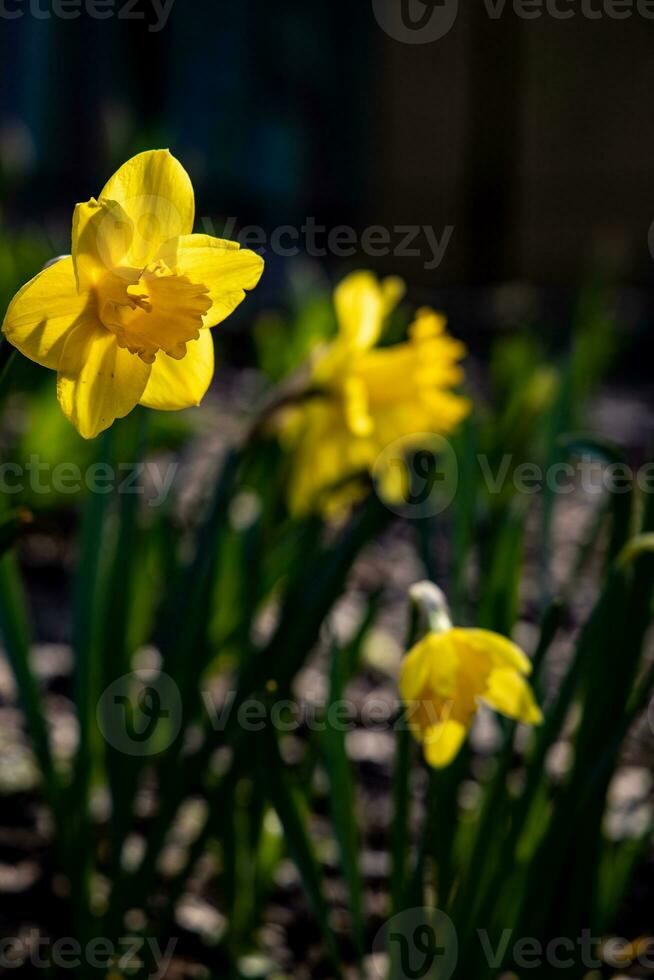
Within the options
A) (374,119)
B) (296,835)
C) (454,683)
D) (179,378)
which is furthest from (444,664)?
(374,119)

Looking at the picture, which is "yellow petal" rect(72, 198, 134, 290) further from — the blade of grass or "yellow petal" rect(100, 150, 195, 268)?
the blade of grass

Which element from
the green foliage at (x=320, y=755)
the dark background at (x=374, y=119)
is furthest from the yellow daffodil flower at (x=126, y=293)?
the dark background at (x=374, y=119)

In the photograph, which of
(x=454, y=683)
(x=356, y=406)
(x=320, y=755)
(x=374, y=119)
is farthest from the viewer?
(x=374, y=119)

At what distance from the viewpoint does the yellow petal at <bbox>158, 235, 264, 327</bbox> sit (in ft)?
2.35

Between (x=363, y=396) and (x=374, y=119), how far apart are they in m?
5.91

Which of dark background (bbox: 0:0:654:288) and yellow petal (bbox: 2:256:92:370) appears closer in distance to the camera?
yellow petal (bbox: 2:256:92:370)

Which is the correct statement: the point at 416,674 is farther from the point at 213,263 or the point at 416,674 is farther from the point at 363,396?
the point at 363,396

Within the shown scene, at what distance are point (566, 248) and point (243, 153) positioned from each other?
6.98 feet

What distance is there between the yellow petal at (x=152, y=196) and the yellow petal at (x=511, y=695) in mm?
424

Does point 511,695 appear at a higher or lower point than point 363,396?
lower

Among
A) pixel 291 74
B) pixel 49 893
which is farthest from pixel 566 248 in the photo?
pixel 49 893

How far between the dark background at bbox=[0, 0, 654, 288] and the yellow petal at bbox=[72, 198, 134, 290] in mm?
6012

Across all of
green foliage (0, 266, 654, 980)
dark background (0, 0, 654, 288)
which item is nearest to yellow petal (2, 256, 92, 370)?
green foliage (0, 266, 654, 980)

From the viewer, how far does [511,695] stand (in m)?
0.89
